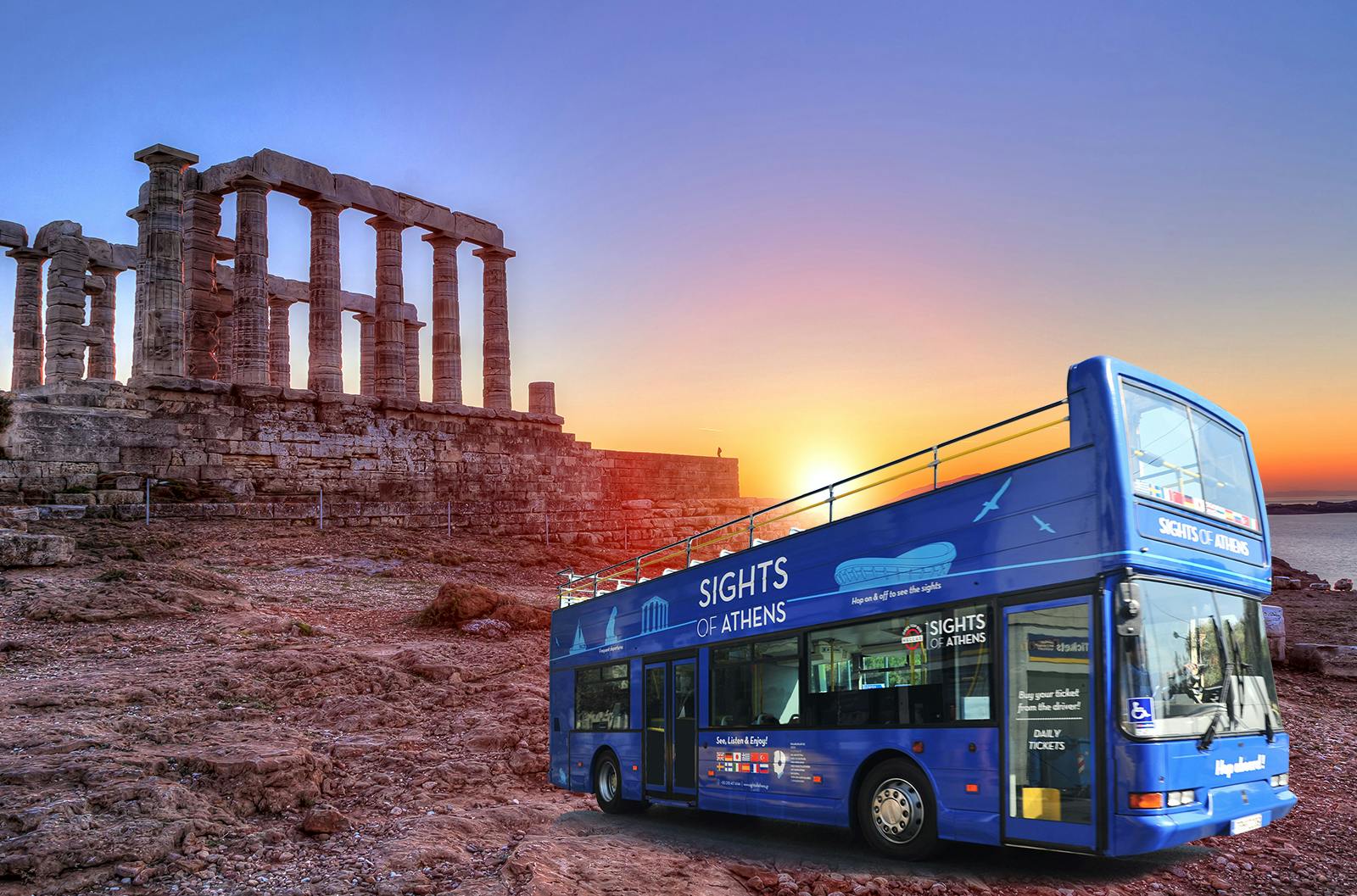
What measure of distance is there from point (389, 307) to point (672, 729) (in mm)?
28634

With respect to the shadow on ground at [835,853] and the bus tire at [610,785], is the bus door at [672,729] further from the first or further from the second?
the bus tire at [610,785]

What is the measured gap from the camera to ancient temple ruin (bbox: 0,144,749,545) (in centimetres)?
2597

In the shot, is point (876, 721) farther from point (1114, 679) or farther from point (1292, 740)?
point (1292, 740)

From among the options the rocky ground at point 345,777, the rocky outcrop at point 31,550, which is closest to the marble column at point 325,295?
the rocky ground at point 345,777

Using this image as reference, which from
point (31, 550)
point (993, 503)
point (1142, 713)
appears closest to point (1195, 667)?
point (1142, 713)

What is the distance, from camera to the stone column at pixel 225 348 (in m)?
37.5

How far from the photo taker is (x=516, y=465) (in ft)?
121

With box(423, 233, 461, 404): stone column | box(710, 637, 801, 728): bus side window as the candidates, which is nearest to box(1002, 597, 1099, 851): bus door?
box(710, 637, 801, 728): bus side window

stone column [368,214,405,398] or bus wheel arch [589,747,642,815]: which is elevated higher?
stone column [368,214,405,398]

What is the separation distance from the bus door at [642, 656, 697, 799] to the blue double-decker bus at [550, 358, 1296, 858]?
1.07m

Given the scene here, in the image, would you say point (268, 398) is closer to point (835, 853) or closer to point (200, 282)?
point (200, 282)

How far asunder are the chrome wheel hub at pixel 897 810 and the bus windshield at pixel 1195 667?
1.84 m

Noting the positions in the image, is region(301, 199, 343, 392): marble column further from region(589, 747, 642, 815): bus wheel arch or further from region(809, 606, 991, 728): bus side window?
region(809, 606, 991, 728): bus side window

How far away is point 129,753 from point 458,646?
7.72 meters
